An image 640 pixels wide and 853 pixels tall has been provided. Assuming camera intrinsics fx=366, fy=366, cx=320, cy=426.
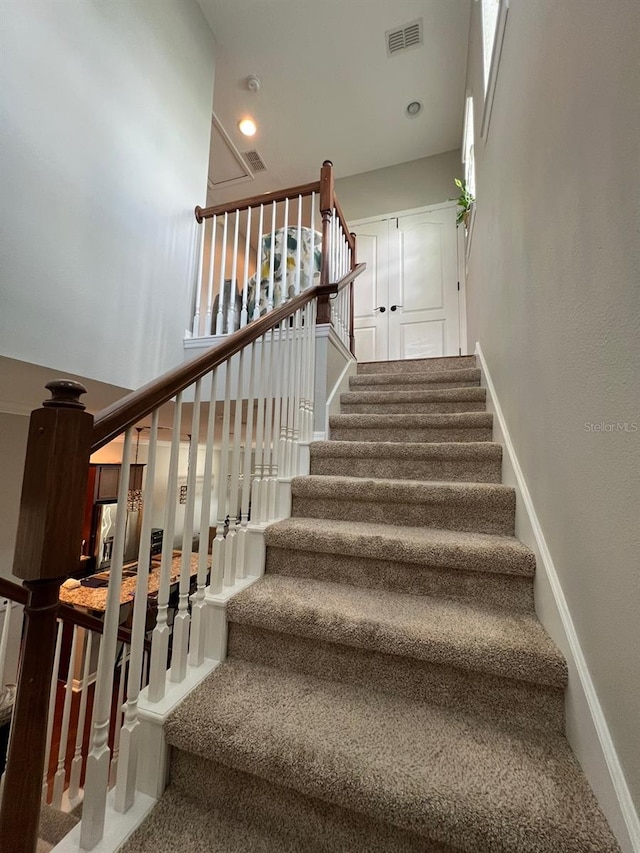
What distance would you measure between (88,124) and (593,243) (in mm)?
2374

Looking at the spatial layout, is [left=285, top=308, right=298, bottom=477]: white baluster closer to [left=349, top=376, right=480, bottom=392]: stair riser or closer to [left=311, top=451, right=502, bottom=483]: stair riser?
[left=311, top=451, right=502, bottom=483]: stair riser

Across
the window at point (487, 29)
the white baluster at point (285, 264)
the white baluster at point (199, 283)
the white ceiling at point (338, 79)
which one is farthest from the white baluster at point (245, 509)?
the white ceiling at point (338, 79)

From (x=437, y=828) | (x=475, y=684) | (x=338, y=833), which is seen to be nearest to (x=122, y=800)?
(x=338, y=833)

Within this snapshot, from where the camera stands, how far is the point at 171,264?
2490 millimetres

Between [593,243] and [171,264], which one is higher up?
[171,264]

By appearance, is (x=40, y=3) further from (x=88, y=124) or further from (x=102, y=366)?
(x=102, y=366)

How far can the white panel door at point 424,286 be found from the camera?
407 centimetres

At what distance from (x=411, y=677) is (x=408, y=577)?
320 millimetres

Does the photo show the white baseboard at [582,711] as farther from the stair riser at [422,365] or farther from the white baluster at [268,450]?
the stair riser at [422,365]

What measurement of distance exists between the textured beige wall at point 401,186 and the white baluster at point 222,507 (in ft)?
14.0

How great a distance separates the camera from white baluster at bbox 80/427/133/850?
740 mm

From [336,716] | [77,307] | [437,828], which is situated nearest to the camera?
[437,828]

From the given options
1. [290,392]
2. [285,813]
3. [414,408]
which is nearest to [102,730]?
[285,813]

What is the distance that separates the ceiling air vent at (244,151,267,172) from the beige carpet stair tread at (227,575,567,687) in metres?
4.94
